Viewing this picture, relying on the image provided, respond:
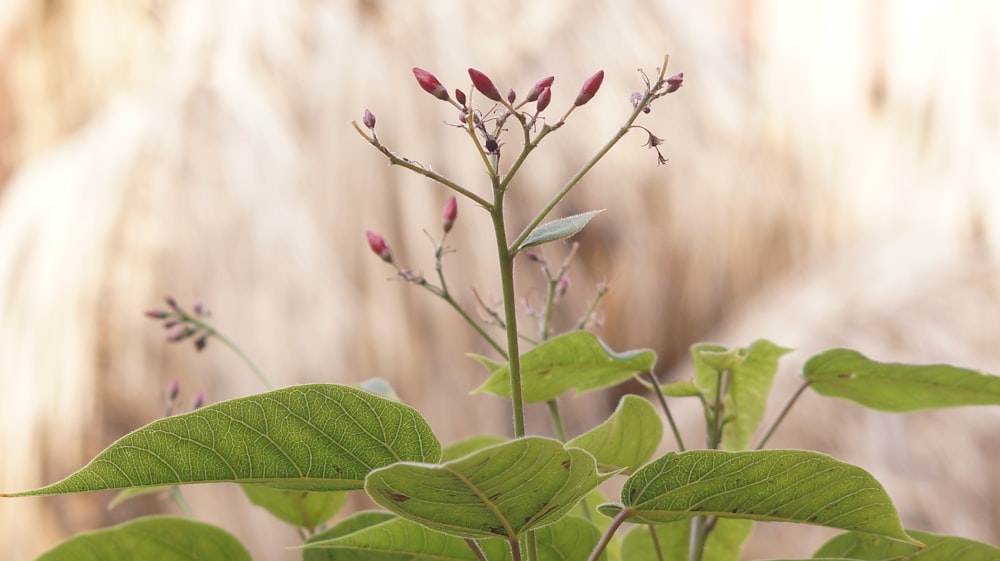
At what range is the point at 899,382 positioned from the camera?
26 centimetres

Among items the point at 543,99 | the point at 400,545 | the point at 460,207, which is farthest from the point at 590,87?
the point at 460,207

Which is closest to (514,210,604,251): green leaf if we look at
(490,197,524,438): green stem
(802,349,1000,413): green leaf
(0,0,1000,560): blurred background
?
(490,197,524,438): green stem

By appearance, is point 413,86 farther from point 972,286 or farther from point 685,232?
point 972,286

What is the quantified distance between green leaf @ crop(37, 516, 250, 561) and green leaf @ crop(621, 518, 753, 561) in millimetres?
112

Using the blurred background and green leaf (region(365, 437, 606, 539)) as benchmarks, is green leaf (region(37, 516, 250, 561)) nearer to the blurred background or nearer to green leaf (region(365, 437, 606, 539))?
green leaf (region(365, 437, 606, 539))

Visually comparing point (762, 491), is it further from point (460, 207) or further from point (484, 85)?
point (460, 207)

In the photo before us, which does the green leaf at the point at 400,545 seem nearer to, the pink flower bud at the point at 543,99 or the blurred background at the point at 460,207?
the pink flower bud at the point at 543,99

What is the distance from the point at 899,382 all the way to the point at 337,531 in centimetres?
16

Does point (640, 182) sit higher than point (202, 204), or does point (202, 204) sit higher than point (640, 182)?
point (640, 182)

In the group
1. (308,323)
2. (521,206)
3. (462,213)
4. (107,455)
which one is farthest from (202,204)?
(107,455)

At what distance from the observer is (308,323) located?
1.53m

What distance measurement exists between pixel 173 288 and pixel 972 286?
1404 mm

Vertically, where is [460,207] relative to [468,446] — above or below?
above

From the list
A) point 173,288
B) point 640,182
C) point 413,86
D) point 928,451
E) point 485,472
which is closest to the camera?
point 485,472
